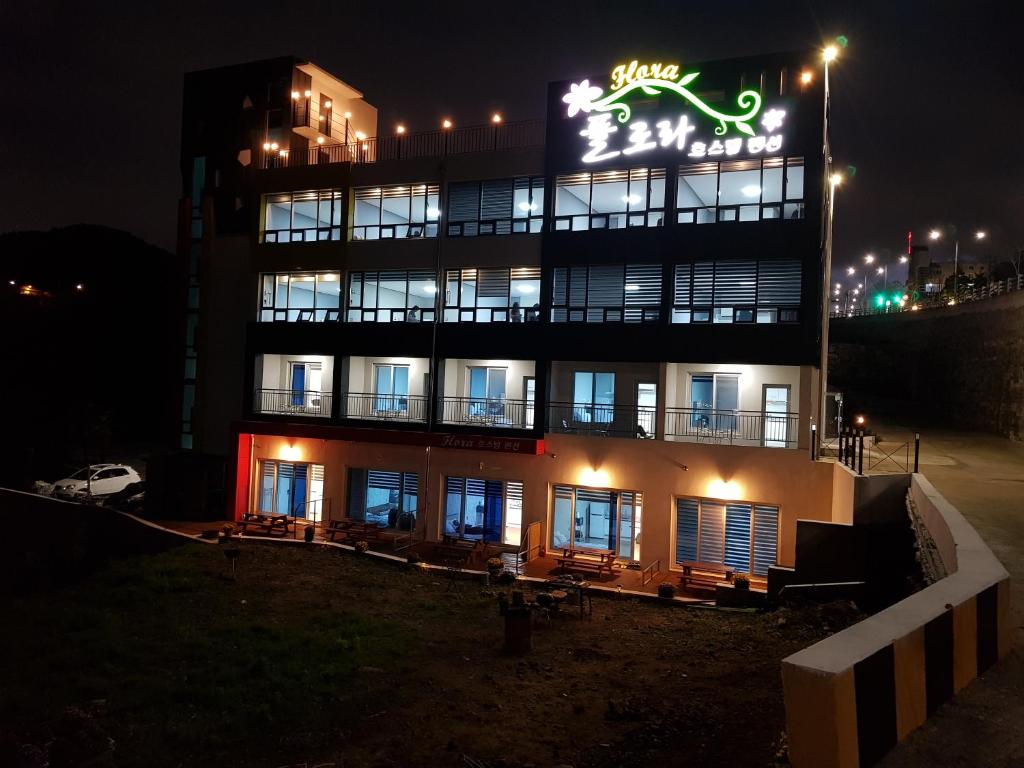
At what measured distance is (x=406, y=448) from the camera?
23781 mm

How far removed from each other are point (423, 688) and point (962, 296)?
4936cm

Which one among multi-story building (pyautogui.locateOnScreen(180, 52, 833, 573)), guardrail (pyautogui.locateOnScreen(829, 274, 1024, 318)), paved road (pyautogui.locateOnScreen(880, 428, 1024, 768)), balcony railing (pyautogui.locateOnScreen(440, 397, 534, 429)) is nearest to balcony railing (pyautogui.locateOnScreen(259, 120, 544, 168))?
multi-story building (pyautogui.locateOnScreen(180, 52, 833, 573))

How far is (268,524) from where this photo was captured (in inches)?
971

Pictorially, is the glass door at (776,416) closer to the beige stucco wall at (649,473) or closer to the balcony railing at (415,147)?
the beige stucco wall at (649,473)

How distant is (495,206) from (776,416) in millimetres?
11443

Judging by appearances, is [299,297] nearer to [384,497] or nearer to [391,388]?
[391,388]

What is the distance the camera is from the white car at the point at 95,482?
89.6 ft

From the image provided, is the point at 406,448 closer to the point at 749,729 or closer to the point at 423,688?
the point at 423,688

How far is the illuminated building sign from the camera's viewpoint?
19844 mm

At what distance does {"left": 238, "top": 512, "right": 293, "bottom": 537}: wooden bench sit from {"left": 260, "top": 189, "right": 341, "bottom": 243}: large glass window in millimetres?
10529

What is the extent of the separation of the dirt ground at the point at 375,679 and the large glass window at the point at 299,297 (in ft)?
38.6

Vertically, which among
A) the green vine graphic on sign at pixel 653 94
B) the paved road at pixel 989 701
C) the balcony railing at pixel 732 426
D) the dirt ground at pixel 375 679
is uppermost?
the green vine graphic on sign at pixel 653 94

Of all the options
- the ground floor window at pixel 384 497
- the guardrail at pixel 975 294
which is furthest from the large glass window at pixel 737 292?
the guardrail at pixel 975 294

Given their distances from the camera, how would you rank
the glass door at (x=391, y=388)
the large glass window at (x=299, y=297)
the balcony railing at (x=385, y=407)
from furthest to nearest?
the large glass window at (x=299, y=297)
the glass door at (x=391, y=388)
the balcony railing at (x=385, y=407)
